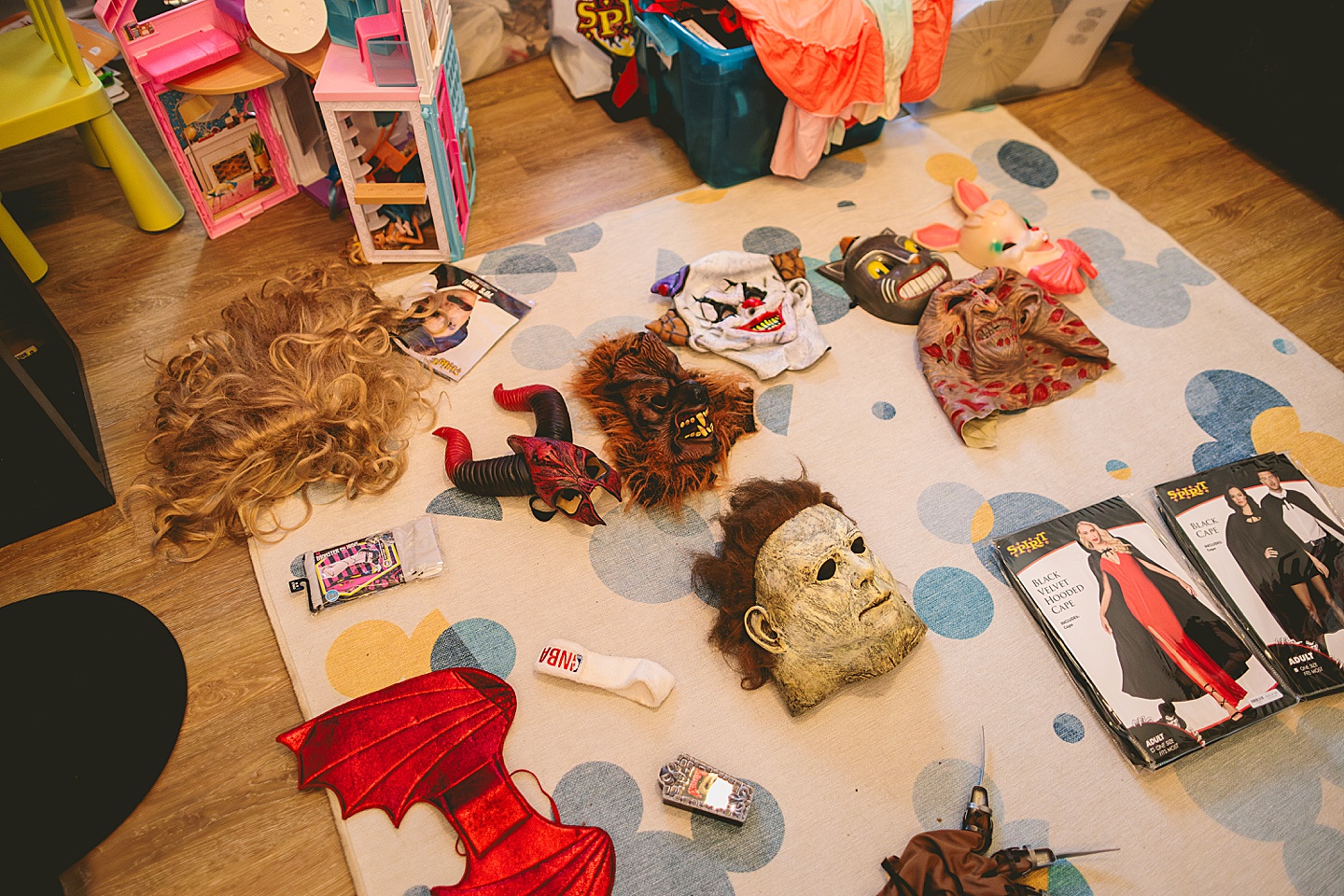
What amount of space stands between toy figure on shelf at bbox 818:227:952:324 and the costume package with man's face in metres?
0.05

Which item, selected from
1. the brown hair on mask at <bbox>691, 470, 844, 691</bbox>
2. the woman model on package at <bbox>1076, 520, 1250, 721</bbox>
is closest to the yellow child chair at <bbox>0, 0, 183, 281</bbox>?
the brown hair on mask at <bbox>691, 470, 844, 691</bbox>

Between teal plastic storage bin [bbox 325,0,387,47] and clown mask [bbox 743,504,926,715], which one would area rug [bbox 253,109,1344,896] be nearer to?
clown mask [bbox 743,504,926,715]

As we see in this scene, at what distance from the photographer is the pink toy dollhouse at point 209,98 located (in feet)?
5.97

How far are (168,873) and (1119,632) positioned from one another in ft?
5.52

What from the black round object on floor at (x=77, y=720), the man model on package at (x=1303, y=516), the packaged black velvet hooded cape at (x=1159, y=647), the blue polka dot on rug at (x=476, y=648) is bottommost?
the packaged black velvet hooded cape at (x=1159, y=647)

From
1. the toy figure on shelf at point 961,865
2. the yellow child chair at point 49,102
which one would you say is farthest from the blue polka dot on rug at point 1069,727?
the yellow child chair at point 49,102

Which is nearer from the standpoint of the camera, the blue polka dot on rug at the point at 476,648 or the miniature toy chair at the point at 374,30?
the blue polka dot on rug at the point at 476,648

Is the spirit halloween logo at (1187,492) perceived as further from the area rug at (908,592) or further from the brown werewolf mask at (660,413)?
the brown werewolf mask at (660,413)

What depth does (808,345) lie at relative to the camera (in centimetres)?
195

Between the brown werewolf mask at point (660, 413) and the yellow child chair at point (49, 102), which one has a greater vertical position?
the yellow child chair at point (49, 102)

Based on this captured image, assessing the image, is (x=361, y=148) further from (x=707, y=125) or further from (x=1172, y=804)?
(x=1172, y=804)

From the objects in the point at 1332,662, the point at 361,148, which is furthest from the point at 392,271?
the point at 1332,662

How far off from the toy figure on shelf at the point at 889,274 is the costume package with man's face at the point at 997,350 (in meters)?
0.05

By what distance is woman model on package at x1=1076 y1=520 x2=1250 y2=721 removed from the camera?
1.50 metres
